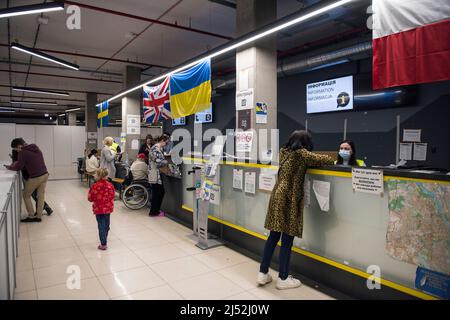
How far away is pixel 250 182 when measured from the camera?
393 centimetres

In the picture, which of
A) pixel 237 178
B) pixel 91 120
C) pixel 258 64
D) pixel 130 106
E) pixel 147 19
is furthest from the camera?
pixel 91 120

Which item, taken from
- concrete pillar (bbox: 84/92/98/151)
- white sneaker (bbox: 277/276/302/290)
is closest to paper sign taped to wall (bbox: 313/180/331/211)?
white sneaker (bbox: 277/276/302/290)

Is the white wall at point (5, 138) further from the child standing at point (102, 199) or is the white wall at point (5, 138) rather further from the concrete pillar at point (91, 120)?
the child standing at point (102, 199)

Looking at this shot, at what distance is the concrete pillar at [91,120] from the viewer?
13648 millimetres

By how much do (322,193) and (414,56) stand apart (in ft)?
4.75

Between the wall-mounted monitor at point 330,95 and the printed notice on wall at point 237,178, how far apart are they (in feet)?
12.1

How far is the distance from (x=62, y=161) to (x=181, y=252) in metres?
15.5

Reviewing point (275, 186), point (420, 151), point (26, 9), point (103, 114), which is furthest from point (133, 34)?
point (420, 151)

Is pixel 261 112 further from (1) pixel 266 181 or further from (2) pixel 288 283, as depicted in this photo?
(2) pixel 288 283

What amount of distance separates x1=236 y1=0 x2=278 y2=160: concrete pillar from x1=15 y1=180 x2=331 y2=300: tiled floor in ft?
6.05

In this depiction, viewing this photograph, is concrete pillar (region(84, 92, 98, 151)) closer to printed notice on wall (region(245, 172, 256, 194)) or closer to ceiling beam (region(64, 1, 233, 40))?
ceiling beam (region(64, 1, 233, 40))

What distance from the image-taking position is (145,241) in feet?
14.5

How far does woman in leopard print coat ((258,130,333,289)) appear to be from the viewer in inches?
112
